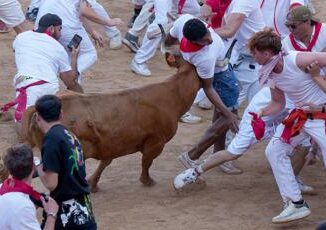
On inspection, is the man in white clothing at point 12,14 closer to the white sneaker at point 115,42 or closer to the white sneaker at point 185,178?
the white sneaker at point 115,42

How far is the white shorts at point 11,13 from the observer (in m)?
12.8

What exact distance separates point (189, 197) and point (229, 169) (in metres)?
0.88

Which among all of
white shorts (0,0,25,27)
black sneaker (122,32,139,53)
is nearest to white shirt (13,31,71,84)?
white shorts (0,0,25,27)

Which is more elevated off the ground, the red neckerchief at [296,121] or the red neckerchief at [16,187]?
the red neckerchief at [16,187]

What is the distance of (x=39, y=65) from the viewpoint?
10.1 meters

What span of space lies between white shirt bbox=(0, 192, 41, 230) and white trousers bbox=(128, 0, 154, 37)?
861 cm

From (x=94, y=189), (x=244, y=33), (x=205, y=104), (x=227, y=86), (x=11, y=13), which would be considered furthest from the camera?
(x=11, y=13)

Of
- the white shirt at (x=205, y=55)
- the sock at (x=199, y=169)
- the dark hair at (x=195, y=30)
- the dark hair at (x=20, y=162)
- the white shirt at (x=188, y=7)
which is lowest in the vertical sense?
the white shirt at (x=188, y=7)

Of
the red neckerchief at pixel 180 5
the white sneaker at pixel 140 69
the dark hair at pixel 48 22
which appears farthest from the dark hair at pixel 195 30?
the white sneaker at pixel 140 69

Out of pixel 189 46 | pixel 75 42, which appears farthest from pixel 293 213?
pixel 75 42

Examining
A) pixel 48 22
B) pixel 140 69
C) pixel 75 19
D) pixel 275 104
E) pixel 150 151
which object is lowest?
pixel 140 69

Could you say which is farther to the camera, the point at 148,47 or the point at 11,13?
the point at 148,47

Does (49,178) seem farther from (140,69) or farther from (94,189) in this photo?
(140,69)

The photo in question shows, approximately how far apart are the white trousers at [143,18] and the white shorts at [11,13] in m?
2.24
